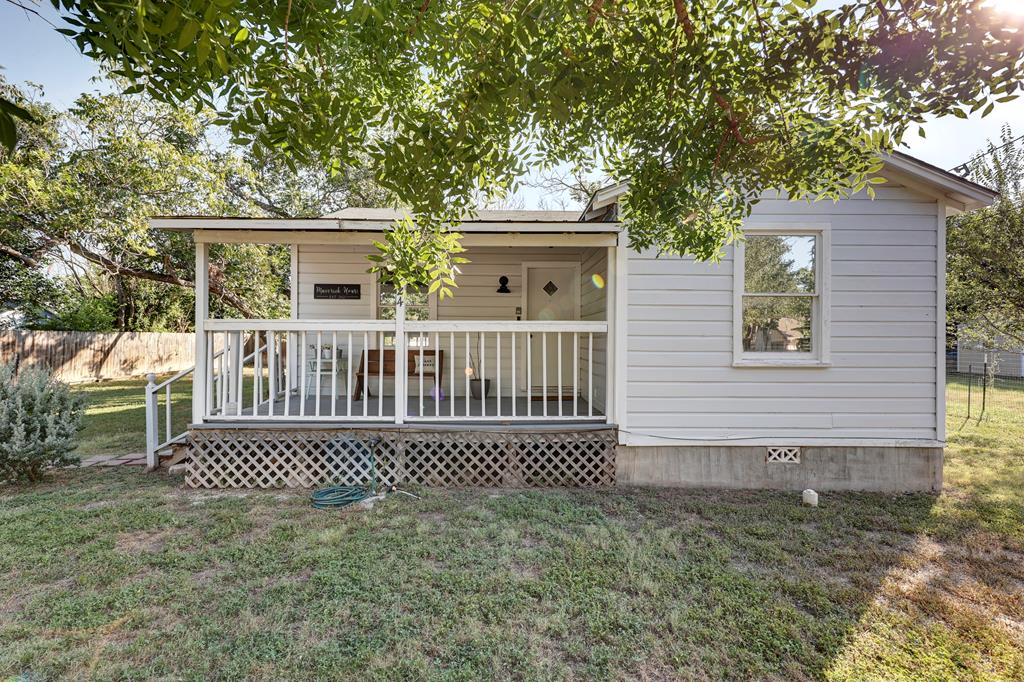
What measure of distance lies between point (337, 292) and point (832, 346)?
6703mm

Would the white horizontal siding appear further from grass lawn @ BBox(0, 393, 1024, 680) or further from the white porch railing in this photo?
grass lawn @ BBox(0, 393, 1024, 680)

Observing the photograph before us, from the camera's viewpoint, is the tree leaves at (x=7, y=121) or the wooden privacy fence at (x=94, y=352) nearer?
the tree leaves at (x=7, y=121)

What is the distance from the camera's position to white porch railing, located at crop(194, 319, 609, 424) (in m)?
5.11

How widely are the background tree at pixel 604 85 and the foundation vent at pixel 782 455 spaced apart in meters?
3.40

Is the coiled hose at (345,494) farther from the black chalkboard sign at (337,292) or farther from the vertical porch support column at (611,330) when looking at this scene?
the black chalkboard sign at (337,292)

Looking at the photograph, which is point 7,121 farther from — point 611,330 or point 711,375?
point 711,375

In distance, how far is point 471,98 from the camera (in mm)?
2297

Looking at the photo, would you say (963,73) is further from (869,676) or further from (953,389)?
(953,389)

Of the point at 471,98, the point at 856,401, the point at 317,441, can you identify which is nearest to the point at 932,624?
the point at 856,401

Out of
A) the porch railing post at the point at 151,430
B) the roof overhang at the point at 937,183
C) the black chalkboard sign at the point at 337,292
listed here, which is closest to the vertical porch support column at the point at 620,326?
the roof overhang at the point at 937,183

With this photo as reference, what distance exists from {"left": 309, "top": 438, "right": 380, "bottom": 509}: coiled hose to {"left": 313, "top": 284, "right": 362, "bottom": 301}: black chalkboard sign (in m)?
3.11

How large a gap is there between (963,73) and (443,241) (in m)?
2.59

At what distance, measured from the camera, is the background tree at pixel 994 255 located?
24.3 feet

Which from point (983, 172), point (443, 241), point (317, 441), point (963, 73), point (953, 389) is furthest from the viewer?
point (953, 389)
